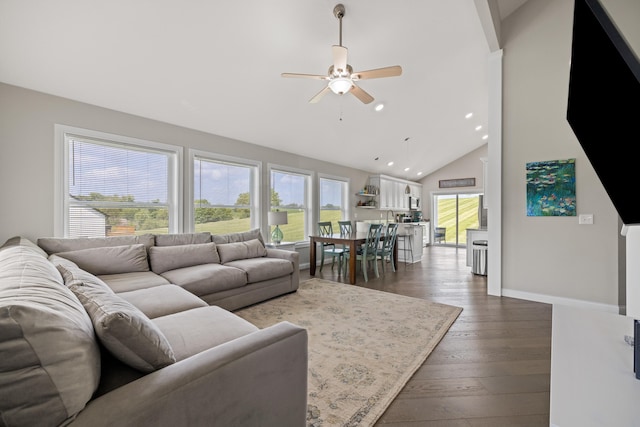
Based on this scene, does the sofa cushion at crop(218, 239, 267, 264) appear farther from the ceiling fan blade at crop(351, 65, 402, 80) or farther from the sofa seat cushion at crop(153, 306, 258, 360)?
the ceiling fan blade at crop(351, 65, 402, 80)

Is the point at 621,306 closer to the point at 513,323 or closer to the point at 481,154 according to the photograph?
the point at 513,323

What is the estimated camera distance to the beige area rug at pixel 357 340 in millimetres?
1704

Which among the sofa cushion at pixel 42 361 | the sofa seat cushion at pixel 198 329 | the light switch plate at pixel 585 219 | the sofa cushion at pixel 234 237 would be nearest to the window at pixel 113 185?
the sofa cushion at pixel 234 237

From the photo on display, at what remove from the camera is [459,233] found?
951cm

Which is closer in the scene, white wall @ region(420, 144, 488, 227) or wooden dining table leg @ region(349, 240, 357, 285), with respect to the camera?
wooden dining table leg @ region(349, 240, 357, 285)

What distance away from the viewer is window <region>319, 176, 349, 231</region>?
6.76 meters

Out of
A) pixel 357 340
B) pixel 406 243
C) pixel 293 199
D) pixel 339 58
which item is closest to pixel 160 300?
pixel 357 340

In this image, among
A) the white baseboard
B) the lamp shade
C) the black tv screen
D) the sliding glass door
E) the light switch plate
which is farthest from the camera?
the sliding glass door

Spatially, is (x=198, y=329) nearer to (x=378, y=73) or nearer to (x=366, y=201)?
(x=378, y=73)

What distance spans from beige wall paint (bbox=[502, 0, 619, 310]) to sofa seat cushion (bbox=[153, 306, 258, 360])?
372cm

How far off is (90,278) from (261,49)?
291 centimetres

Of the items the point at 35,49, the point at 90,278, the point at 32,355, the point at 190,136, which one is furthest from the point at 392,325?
the point at 35,49

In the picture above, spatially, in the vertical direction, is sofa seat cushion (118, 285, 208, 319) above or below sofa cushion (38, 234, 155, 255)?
below

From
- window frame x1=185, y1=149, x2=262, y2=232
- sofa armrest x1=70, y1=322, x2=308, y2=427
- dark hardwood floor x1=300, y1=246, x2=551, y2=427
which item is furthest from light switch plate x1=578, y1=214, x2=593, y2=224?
window frame x1=185, y1=149, x2=262, y2=232
